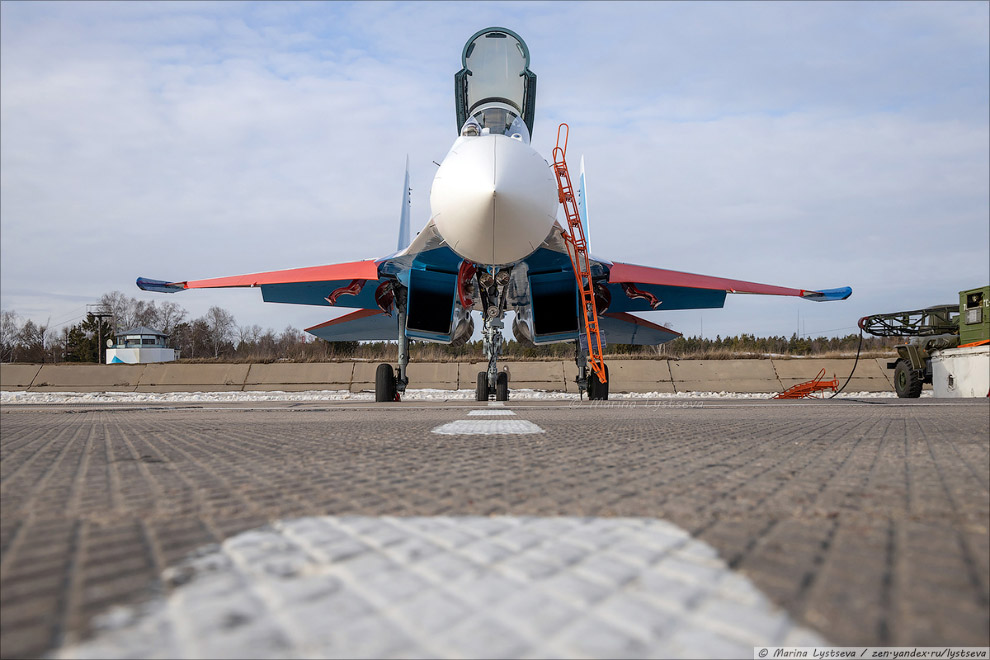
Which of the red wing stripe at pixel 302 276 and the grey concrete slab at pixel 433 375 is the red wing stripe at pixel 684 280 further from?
the grey concrete slab at pixel 433 375

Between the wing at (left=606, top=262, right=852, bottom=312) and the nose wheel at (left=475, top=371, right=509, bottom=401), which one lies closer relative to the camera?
the nose wheel at (left=475, top=371, right=509, bottom=401)

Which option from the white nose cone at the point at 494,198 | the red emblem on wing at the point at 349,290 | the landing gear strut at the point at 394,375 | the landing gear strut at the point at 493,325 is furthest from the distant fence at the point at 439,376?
the white nose cone at the point at 494,198

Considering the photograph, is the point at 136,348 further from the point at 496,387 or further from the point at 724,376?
the point at 724,376

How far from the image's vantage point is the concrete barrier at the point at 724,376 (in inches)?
628

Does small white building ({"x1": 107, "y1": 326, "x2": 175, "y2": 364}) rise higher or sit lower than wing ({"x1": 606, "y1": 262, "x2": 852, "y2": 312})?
lower

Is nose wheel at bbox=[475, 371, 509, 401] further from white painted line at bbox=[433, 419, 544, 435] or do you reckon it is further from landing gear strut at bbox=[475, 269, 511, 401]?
white painted line at bbox=[433, 419, 544, 435]

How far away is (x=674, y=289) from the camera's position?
450 inches

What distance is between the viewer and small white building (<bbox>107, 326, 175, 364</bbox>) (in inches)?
1134

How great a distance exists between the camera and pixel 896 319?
12656 millimetres

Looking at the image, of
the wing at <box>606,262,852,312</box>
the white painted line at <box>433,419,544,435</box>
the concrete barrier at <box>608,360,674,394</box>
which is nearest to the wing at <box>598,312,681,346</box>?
the wing at <box>606,262,852,312</box>

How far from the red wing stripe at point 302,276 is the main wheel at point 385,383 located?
5.21 feet

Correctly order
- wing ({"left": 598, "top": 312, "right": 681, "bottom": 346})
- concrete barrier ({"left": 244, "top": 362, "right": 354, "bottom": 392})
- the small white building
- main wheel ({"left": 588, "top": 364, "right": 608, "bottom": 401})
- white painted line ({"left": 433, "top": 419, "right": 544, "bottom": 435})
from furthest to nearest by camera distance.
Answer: the small white building → concrete barrier ({"left": 244, "top": 362, "right": 354, "bottom": 392}) → wing ({"left": 598, "top": 312, "right": 681, "bottom": 346}) → main wheel ({"left": 588, "top": 364, "right": 608, "bottom": 401}) → white painted line ({"left": 433, "top": 419, "right": 544, "bottom": 435})

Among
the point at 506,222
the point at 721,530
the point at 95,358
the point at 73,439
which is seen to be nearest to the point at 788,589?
the point at 721,530

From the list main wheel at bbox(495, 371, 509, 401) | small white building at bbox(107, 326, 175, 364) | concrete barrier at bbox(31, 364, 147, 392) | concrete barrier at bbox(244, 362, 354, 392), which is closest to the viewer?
main wheel at bbox(495, 371, 509, 401)
